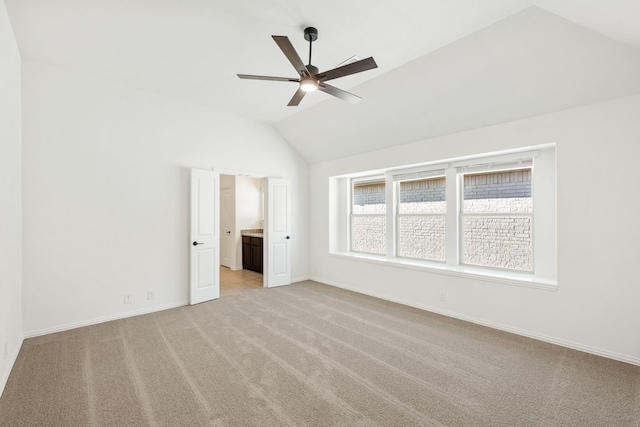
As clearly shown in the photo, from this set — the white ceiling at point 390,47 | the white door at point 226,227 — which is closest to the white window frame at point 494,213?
the white ceiling at point 390,47

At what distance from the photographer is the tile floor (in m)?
5.47

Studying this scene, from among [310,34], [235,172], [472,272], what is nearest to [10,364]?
[235,172]

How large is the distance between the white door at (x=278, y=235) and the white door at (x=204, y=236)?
40.9 inches

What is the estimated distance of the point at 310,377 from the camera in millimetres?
2514

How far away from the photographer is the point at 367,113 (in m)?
4.34

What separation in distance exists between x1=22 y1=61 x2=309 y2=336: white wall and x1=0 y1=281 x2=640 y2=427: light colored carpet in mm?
473

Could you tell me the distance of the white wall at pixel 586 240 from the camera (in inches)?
109

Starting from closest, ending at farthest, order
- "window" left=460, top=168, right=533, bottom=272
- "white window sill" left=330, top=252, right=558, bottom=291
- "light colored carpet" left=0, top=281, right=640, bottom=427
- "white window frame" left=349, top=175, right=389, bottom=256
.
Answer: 1. "light colored carpet" left=0, top=281, right=640, bottom=427
2. "white window sill" left=330, top=252, right=558, bottom=291
3. "window" left=460, top=168, right=533, bottom=272
4. "white window frame" left=349, top=175, right=389, bottom=256

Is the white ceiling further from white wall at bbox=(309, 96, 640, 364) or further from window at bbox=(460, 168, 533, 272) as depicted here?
window at bbox=(460, 168, 533, 272)

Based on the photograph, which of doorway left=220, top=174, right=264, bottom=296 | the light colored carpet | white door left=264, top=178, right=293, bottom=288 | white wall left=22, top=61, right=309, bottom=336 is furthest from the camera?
doorway left=220, top=174, right=264, bottom=296

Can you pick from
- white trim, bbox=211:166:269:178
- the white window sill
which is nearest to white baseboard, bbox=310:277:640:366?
the white window sill

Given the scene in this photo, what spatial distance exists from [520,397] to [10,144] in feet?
16.0

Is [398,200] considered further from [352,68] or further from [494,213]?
[352,68]

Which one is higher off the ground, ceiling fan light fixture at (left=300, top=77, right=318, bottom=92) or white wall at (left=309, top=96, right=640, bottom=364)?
ceiling fan light fixture at (left=300, top=77, right=318, bottom=92)
